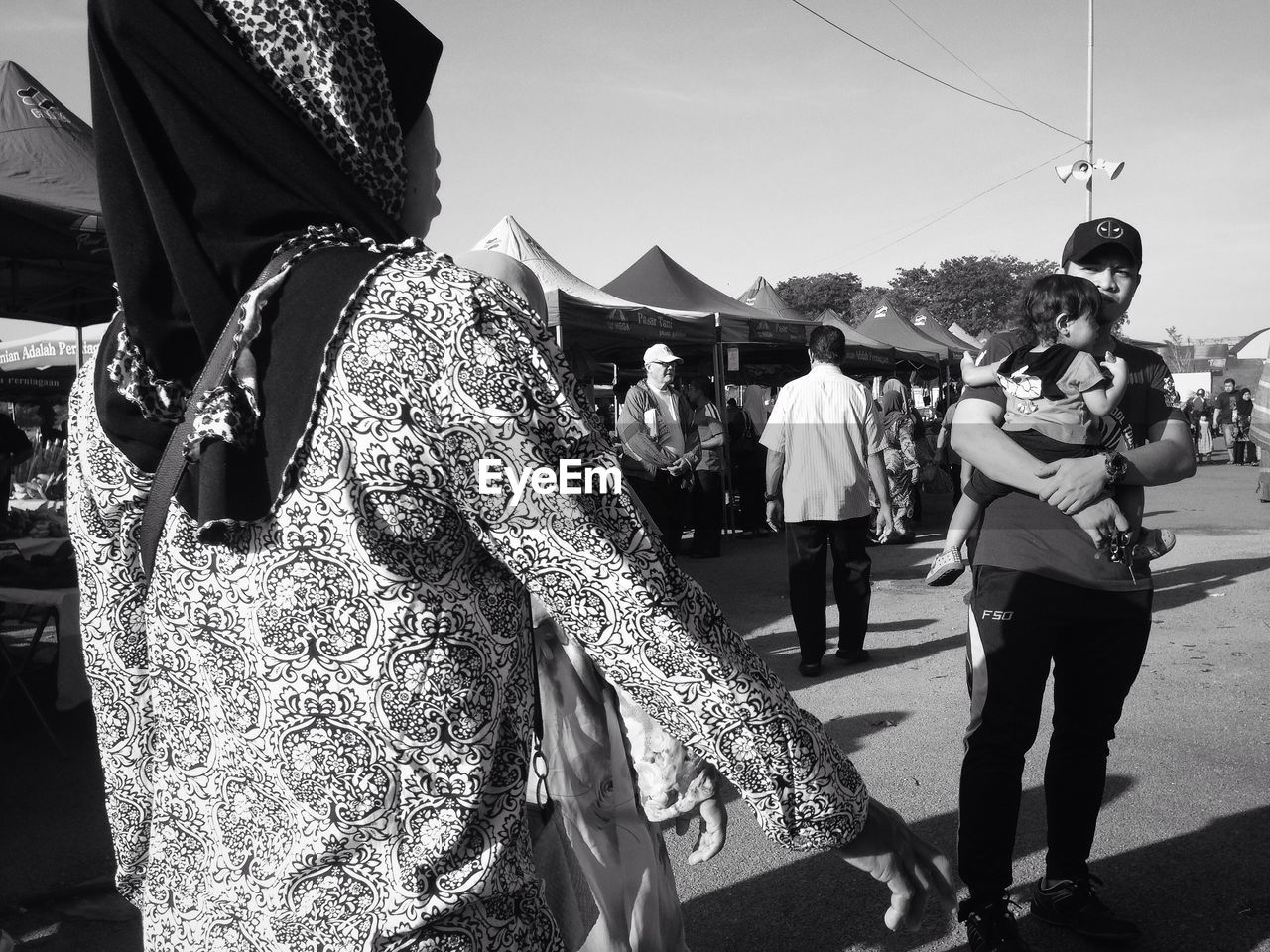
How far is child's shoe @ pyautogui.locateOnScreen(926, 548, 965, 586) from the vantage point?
16.3ft

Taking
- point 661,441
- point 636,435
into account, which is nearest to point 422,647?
point 636,435

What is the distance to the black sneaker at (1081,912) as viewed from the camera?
2.86 m

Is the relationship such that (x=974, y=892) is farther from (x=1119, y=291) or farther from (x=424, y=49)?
A: (x=424, y=49)

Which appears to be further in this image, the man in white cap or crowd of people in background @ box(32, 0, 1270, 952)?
the man in white cap

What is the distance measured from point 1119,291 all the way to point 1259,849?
6.64ft

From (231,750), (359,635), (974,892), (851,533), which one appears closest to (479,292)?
(359,635)

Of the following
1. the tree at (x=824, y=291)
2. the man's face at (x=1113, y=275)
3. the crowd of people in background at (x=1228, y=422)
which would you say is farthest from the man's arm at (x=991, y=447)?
the tree at (x=824, y=291)

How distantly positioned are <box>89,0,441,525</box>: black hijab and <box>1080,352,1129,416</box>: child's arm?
7.92 feet

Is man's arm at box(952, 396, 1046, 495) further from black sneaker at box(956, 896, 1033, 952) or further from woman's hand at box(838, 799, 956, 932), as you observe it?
woman's hand at box(838, 799, 956, 932)

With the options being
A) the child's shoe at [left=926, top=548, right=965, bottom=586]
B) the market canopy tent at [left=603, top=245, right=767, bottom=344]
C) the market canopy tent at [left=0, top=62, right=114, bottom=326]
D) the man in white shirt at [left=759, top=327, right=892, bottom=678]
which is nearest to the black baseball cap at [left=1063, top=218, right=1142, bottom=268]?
the child's shoe at [left=926, top=548, right=965, bottom=586]

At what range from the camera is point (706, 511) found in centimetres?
1069

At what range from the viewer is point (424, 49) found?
1143 mm

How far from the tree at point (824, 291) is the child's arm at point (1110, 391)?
8286 centimetres

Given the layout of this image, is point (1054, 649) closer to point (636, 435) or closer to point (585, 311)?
point (636, 435)
